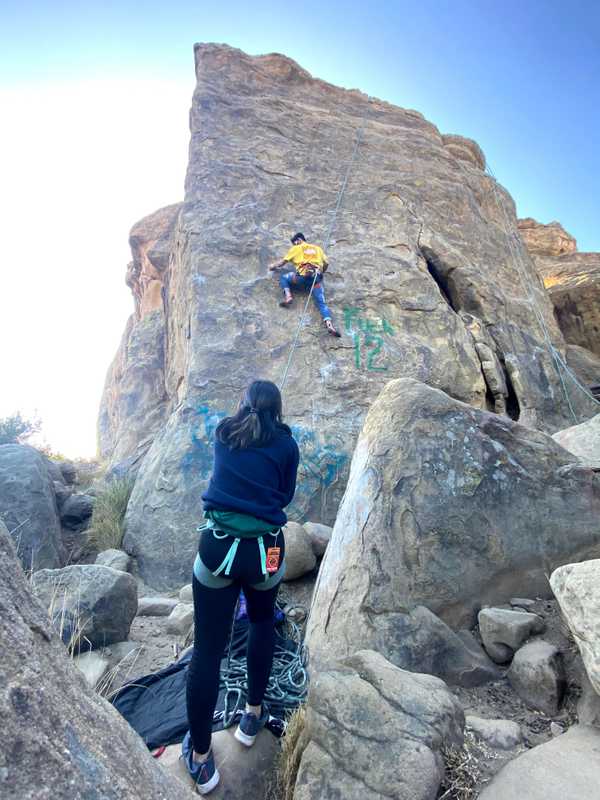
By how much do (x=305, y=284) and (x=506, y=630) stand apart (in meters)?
6.16

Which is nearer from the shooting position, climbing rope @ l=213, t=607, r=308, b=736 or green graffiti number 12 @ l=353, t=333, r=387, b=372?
climbing rope @ l=213, t=607, r=308, b=736

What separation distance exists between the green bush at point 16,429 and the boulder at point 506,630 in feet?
35.0

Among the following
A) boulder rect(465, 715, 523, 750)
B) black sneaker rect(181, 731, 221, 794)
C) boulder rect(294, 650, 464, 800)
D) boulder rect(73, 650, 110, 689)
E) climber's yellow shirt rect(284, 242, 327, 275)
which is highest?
climber's yellow shirt rect(284, 242, 327, 275)

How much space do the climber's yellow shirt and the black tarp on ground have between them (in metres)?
5.80

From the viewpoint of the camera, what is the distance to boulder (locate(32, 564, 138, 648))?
346 cm

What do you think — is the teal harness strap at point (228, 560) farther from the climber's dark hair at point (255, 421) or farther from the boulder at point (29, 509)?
the boulder at point (29, 509)

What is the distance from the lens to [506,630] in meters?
3.02

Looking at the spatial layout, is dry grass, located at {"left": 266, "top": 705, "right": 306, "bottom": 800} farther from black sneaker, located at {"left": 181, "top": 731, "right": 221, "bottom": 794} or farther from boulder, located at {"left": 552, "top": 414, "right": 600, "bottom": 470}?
boulder, located at {"left": 552, "top": 414, "right": 600, "bottom": 470}

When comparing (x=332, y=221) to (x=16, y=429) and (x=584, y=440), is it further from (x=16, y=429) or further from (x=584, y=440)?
(x=16, y=429)

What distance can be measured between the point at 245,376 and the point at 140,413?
4.10 m

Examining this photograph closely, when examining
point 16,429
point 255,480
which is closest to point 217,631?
point 255,480

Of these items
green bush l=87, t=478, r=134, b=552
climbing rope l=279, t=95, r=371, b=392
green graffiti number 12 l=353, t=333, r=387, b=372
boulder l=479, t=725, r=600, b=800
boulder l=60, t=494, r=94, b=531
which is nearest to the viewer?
boulder l=479, t=725, r=600, b=800

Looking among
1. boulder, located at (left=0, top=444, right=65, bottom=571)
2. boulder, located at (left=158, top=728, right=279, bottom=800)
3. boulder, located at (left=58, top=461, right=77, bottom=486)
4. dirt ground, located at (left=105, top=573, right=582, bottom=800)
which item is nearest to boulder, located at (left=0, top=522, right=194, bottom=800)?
boulder, located at (left=158, top=728, right=279, bottom=800)

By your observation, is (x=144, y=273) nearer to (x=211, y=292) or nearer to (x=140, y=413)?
(x=140, y=413)
